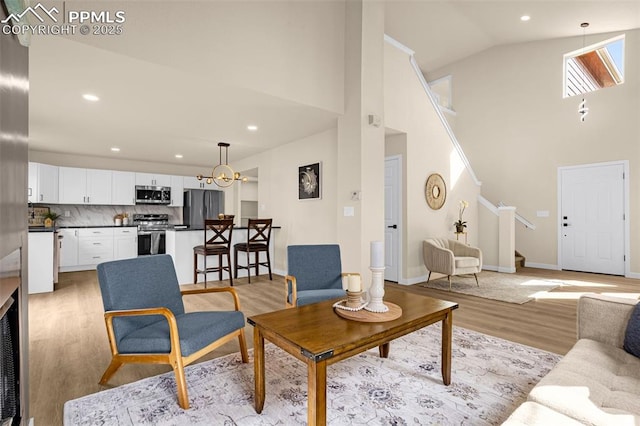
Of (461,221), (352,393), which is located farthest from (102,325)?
(461,221)

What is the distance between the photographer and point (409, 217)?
17.1 feet

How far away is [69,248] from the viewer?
6.14 meters

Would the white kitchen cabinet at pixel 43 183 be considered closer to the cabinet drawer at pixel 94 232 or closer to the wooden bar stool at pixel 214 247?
the cabinet drawer at pixel 94 232

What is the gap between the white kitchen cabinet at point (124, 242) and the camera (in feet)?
21.8

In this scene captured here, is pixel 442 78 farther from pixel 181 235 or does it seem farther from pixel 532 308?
pixel 181 235

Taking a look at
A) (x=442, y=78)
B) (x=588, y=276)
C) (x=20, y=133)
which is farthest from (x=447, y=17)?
(x=20, y=133)

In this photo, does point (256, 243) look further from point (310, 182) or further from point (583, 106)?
point (583, 106)

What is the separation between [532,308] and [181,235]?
16.8 feet

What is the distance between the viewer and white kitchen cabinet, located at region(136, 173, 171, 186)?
7.38 metres

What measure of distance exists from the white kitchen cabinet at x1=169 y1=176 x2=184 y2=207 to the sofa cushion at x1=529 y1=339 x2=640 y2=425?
317 inches

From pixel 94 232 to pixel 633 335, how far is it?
779 centimetres

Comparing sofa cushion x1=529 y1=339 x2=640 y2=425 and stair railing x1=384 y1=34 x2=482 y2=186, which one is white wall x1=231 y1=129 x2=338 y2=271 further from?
sofa cushion x1=529 y1=339 x2=640 y2=425

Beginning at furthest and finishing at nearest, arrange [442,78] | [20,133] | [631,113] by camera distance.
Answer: [442,78] < [631,113] < [20,133]

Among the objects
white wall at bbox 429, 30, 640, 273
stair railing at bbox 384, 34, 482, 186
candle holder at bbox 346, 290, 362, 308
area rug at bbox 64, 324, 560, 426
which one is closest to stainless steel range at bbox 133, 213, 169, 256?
area rug at bbox 64, 324, 560, 426
